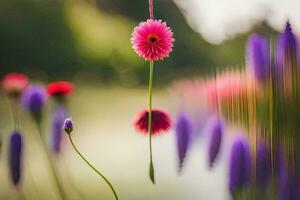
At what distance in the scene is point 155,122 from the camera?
116 centimetres

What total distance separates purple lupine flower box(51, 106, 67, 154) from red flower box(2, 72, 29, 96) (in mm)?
125

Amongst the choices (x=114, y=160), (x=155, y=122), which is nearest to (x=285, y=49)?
(x=155, y=122)

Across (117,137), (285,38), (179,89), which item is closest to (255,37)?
(285,38)

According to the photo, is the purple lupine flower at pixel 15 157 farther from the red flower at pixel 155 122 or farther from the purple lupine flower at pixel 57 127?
the red flower at pixel 155 122

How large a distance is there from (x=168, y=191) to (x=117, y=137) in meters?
0.22

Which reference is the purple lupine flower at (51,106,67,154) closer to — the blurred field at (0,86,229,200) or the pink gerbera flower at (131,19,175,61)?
the blurred field at (0,86,229,200)

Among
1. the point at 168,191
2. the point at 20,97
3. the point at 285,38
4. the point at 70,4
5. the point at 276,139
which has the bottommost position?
the point at 168,191

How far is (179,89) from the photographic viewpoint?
1.15 meters

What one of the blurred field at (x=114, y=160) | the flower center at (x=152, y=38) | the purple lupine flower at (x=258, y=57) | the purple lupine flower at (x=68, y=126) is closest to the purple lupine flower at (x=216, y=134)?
the blurred field at (x=114, y=160)

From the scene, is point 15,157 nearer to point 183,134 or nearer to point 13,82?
point 13,82

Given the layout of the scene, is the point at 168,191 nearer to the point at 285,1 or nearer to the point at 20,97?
the point at 20,97

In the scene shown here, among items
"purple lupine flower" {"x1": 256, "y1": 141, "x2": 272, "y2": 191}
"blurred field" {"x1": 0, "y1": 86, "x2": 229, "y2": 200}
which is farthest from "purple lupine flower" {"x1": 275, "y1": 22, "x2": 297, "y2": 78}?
"blurred field" {"x1": 0, "y1": 86, "x2": 229, "y2": 200}

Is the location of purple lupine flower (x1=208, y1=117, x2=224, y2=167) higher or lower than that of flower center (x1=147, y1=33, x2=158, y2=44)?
lower

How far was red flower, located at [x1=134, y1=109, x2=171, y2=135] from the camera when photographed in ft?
3.79
